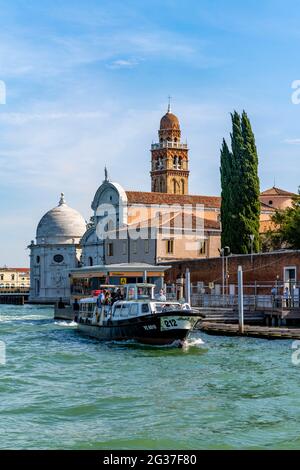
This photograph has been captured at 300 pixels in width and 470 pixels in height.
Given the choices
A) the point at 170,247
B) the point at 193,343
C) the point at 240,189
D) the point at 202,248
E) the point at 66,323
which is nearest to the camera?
the point at 193,343

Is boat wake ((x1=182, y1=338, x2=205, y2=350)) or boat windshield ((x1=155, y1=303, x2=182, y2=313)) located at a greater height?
boat windshield ((x1=155, y1=303, x2=182, y2=313))

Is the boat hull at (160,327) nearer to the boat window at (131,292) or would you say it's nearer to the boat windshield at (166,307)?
the boat windshield at (166,307)

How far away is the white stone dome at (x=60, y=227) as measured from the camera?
79.2 metres

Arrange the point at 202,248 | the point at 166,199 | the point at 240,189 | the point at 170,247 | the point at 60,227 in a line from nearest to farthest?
1. the point at 240,189
2. the point at 170,247
3. the point at 202,248
4. the point at 166,199
5. the point at 60,227

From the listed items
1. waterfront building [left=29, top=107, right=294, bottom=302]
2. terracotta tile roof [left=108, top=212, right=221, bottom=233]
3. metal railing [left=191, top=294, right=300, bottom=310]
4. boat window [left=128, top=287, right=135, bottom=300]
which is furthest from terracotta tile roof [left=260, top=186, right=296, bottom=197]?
boat window [left=128, top=287, right=135, bottom=300]

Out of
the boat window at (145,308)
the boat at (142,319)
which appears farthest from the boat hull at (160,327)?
the boat window at (145,308)

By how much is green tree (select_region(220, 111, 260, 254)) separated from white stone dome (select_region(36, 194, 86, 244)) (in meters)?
36.2

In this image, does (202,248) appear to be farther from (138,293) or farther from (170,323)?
(170,323)

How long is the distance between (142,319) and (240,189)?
21.3 metres

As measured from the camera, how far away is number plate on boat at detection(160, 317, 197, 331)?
22766 millimetres

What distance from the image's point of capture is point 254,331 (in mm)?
25328

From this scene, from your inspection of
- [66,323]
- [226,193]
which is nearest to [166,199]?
[226,193]

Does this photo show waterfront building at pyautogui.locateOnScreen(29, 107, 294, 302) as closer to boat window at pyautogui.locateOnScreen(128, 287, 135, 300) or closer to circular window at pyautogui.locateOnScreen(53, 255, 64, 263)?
circular window at pyautogui.locateOnScreen(53, 255, 64, 263)
